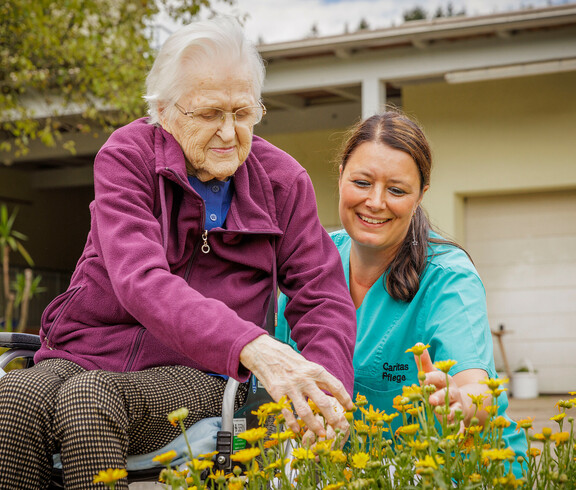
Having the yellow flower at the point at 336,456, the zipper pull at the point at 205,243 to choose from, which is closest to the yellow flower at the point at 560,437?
the yellow flower at the point at 336,456

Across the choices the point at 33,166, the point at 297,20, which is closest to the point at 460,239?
the point at 33,166

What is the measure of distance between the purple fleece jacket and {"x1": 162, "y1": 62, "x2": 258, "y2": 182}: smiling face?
0.05m

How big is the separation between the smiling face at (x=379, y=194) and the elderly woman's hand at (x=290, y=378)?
1005 millimetres

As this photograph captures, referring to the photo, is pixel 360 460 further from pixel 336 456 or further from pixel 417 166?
pixel 417 166

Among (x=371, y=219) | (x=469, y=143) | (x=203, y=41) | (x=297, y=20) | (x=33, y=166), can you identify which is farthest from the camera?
(x=297, y=20)

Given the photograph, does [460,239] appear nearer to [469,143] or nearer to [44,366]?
[469,143]

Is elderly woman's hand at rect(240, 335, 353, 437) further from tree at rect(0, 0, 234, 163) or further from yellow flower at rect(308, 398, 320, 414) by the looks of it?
tree at rect(0, 0, 234, 163)

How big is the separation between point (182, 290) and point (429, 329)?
3.24 ft

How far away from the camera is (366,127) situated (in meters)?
2.81

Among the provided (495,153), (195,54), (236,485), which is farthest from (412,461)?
(495,153)

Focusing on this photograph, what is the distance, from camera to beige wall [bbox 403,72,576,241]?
365 inches

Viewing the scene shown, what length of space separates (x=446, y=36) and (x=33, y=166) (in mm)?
11113

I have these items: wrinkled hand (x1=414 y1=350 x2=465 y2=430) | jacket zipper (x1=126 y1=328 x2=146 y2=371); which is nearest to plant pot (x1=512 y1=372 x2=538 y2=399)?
wrinkled hand (x1=414 y1=350 x2=465 y2=430)

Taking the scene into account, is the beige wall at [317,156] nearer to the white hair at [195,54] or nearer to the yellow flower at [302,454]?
the white hair at [195,54]
